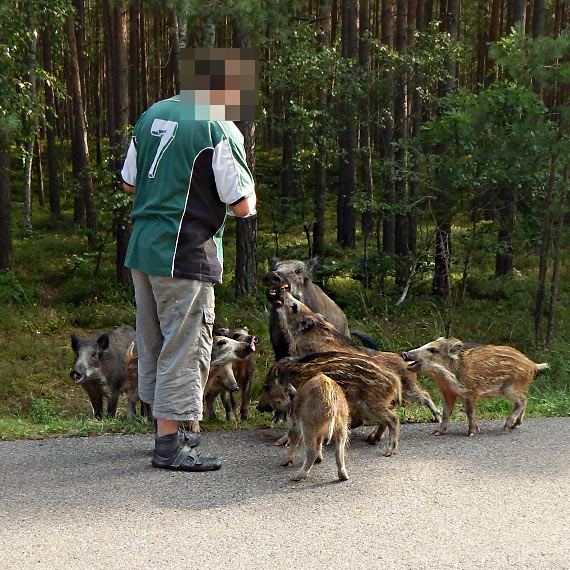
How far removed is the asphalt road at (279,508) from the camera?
13.9 feet

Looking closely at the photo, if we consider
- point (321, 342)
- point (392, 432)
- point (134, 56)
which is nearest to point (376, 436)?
point (392, 432)

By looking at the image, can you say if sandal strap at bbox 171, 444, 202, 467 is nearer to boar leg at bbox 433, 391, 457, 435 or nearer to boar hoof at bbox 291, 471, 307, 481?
boar hoof at bbox 291, 471, 307, 481

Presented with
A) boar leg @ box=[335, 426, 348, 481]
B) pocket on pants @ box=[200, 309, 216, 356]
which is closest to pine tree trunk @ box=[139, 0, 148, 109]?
pocket on pants @ box=[200, 309, 216, 356]

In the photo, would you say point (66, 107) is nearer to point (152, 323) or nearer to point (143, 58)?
point (143, 58)

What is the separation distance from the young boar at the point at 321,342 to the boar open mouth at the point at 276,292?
23 mm

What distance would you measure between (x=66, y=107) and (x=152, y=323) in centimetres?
3803

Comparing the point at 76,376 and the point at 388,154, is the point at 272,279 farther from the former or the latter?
the point at 388,154

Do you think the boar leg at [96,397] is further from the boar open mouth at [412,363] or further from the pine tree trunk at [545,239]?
the pine tree trunk at [545,239]

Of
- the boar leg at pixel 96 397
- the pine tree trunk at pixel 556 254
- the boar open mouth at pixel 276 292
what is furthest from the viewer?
the pine tree trunk at pixel 556 254

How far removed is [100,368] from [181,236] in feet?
16.3

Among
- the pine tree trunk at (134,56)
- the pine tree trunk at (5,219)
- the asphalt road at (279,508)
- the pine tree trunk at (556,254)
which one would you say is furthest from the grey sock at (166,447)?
the pine tree trunk at (134,56)

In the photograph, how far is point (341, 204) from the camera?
25.8 m

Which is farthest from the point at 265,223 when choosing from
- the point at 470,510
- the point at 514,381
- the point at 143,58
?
the point at 470,510

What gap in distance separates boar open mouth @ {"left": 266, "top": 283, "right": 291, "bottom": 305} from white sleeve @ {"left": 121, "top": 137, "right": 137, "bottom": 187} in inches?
116
